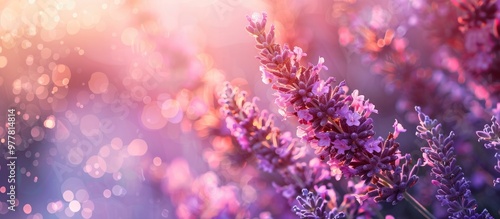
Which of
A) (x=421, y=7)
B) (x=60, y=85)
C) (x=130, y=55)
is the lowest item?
(x=60, y=85)

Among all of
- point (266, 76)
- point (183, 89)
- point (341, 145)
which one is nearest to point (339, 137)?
point (341, 145)

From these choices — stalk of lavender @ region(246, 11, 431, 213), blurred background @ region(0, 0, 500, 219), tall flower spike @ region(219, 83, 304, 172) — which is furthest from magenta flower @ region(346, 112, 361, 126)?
blurred background @ region(0, 0, 500, 219)

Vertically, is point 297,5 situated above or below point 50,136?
above

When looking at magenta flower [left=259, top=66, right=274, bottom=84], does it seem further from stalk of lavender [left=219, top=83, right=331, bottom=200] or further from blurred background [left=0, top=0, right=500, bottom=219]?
blurred background [left=0, top=0, right=500, bottom=219]

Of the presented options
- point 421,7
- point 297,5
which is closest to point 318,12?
point 297,5

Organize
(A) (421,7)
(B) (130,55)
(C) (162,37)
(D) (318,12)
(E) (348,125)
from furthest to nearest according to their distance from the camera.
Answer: (B) (130,55) → (D) (318,12) → (C) (162,37) → (A) (421,7) → (E) (348,125)

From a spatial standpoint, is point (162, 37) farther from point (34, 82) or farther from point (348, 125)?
point (34, 82)

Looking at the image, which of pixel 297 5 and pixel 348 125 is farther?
pixel 297 5

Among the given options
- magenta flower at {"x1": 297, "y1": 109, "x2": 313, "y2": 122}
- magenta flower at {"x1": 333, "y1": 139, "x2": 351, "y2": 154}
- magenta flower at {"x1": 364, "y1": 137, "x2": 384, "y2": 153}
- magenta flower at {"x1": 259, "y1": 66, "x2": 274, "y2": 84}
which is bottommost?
magenta flower at {"x1": 333, "y1": 139, "x2": 351, "y2": 154}
